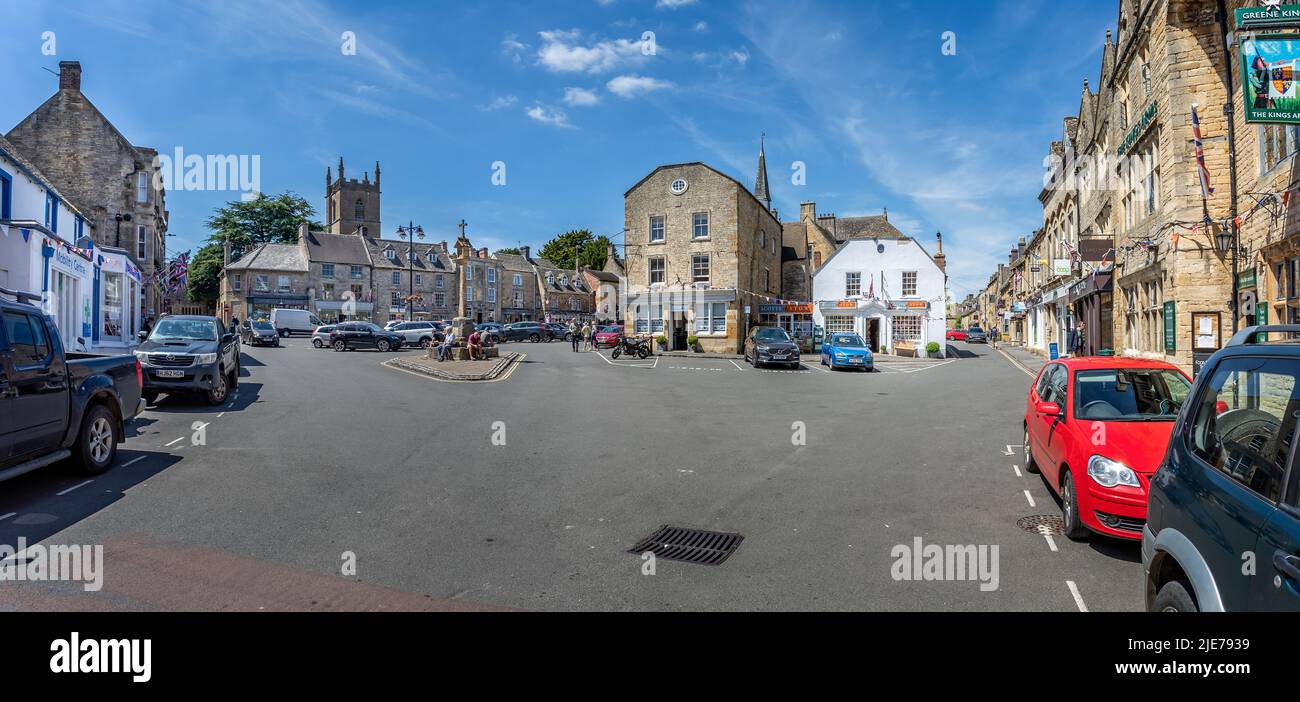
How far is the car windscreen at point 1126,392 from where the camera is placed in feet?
20.3

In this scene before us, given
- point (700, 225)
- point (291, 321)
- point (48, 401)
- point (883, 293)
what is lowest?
point (48, 401)

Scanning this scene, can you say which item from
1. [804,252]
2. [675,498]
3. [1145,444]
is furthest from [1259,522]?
Result: [804,252]

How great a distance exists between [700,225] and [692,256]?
1816 mm

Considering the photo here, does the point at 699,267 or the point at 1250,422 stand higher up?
the point at 699,267

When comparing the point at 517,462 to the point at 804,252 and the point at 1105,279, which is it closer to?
the point at 1105,279

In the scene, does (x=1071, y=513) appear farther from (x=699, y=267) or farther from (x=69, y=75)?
(x=69, y=75)

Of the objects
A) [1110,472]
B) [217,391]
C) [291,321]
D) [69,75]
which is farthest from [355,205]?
[1110,472]

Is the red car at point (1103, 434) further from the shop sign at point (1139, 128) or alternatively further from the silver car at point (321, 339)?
the silver car at point (321, 339)

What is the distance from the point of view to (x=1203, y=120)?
13734 mm

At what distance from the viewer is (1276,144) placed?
10984mm

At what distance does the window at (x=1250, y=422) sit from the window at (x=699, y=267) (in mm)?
34196

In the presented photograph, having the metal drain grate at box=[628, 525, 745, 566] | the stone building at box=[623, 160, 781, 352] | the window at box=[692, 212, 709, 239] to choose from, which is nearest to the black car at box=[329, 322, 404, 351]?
the stone building at box=[623, 160, 781, 352]
